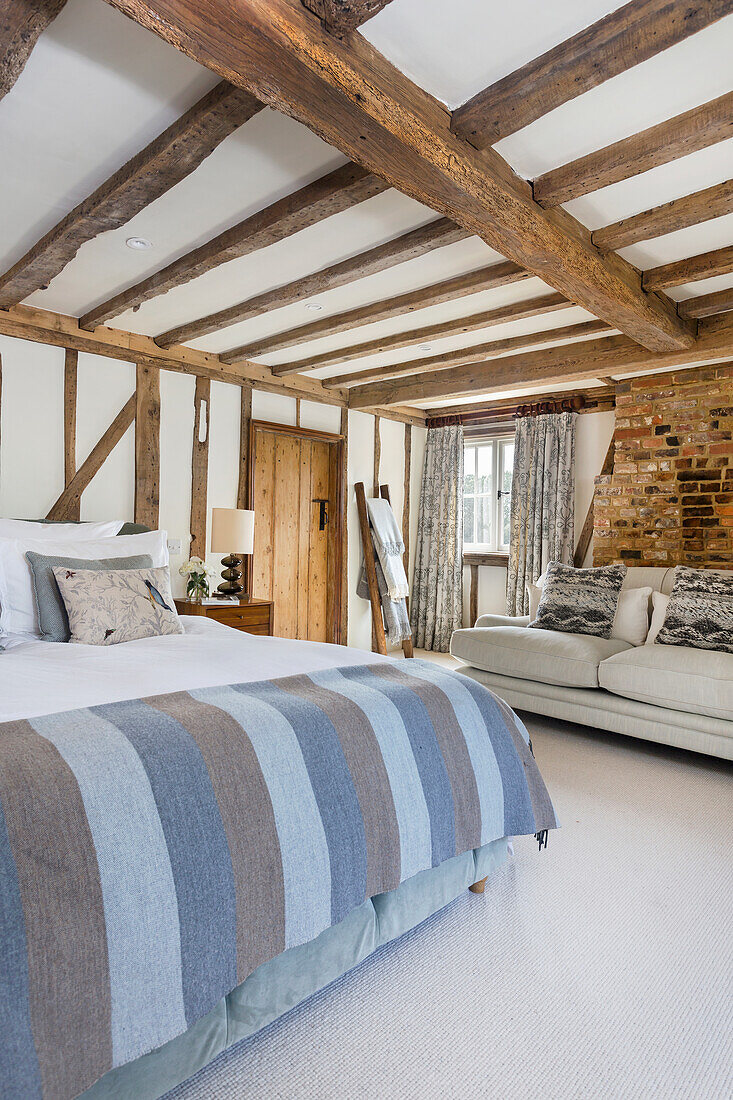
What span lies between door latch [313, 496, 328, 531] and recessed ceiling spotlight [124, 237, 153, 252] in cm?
281

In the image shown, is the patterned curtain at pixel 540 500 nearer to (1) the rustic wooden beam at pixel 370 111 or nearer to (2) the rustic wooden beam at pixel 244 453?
(2) the rustic wooden beam at pixel 244 453

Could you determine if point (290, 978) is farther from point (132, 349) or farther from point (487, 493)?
point (487, 493)

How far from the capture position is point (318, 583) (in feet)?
18.5

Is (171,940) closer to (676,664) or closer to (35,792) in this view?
(35,792)

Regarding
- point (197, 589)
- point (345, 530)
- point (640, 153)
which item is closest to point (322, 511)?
point (345, 530)

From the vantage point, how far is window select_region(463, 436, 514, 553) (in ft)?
20.5

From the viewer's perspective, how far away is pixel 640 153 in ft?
6.83

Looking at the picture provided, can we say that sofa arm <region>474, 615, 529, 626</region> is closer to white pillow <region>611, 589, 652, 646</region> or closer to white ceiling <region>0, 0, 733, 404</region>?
white pillow <region>611, 589, 652, 646</region>

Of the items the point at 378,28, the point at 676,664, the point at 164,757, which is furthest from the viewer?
the point at 676,664

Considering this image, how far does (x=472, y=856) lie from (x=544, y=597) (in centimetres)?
259

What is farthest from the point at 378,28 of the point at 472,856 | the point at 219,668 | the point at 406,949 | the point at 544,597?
the point at 544,597

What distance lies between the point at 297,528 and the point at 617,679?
2863 mm

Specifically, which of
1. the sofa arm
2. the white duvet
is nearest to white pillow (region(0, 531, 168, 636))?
the white duvet

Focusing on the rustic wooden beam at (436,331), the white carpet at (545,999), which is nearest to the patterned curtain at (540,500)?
the rustic wooden beam at (436,331)
